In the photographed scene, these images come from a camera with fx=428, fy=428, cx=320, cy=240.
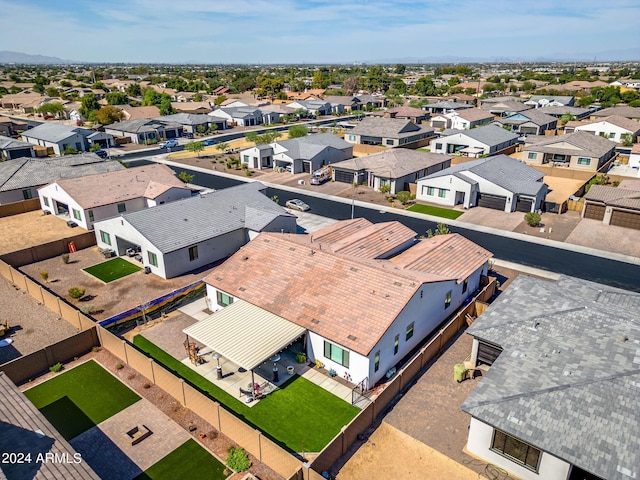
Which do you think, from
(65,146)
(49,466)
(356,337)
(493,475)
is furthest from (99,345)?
(65,146)

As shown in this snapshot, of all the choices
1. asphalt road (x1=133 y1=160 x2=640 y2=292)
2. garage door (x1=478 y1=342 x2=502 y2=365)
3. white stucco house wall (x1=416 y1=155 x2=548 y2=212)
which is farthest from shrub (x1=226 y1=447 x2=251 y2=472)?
white stucco house wall (x1=416 y1=155 x2=548 y2=212)

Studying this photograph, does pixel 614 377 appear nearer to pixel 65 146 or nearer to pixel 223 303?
pixel 223 303

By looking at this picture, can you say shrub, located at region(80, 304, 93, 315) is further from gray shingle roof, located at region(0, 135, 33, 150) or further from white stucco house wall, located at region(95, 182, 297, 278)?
gray shingle roof, located at region(0, 135, 33, 150)

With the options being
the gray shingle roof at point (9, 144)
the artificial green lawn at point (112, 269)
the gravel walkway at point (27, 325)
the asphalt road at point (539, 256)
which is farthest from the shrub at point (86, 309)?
the gray shingle roof at point (9, 144)

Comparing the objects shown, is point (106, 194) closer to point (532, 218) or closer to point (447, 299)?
point (447, 299)

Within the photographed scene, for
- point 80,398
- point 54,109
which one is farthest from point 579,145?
point 54,109

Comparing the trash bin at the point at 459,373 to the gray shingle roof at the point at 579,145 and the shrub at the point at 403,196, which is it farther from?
the gray shingle roof at the point at 579,145
